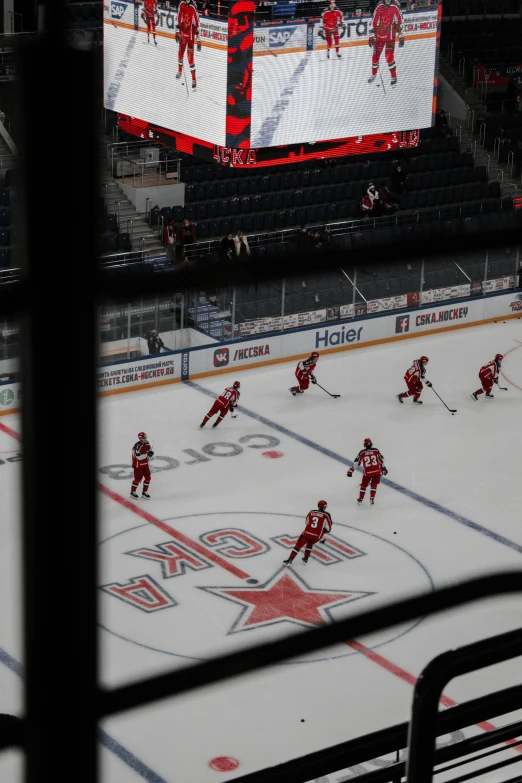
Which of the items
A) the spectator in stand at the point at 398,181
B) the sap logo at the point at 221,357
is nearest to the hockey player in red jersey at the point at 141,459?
the sap logo at the point at 221,357

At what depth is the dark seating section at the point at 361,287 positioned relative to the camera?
18.2m

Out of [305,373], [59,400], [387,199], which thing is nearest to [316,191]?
[387,199]

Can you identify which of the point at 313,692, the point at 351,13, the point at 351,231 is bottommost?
the point at 313,692

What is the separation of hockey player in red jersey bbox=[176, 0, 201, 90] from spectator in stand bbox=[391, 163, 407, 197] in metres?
6.37

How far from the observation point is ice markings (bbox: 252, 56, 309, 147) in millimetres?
17516

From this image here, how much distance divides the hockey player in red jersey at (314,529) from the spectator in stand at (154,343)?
19.0 ft

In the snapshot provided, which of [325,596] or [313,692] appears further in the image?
[325,596]

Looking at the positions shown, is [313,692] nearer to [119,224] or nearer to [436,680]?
[436,680]

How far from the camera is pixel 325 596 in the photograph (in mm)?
11703

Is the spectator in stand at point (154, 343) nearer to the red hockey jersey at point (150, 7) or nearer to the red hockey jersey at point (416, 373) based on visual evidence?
the red hockey jersey at point (416, 373)

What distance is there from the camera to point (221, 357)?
18.2m

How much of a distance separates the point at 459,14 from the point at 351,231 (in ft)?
37.8

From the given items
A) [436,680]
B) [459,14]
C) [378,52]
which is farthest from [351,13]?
[436,680]

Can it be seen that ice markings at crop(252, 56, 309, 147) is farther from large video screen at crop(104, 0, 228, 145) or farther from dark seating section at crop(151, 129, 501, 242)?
dark seating section at crop(151, 129, 501, 242)
